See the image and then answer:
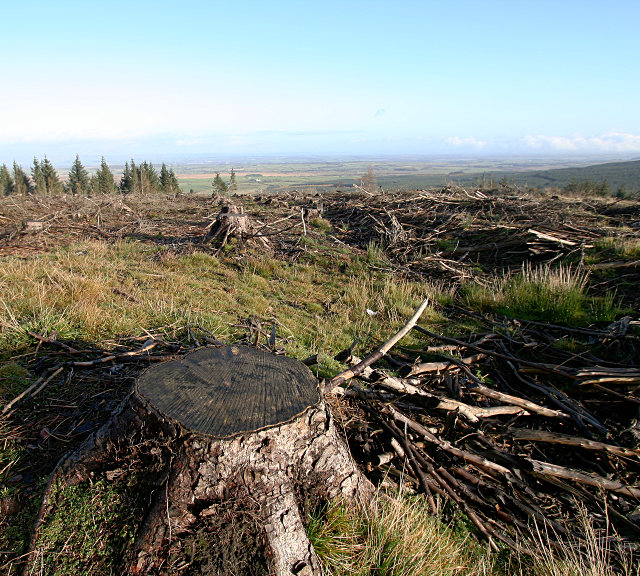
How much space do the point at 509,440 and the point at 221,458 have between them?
279 centimetres

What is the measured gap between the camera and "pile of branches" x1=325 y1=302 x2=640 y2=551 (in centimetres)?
268

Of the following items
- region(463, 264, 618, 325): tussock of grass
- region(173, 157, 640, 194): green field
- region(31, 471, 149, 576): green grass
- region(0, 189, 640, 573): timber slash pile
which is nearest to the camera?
region(31, 471, 149, 576): green grass

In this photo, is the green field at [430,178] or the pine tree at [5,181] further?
the green field at [430,178]

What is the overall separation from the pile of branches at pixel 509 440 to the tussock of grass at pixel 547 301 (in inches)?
62.5

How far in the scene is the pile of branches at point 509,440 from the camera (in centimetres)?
268

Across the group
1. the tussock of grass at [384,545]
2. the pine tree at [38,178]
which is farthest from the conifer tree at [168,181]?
the tussock of grass at [384,545]

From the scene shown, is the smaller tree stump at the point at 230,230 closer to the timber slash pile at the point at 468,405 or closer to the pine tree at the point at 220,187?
the timber slash pile at the point at 468,405

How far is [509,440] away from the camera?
3.30 meters

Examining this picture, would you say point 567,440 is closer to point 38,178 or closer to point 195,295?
point 195,295

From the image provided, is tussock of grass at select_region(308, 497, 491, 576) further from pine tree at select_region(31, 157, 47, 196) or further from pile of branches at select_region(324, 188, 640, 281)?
pine tree at select_region(31, 157, 47, 196)

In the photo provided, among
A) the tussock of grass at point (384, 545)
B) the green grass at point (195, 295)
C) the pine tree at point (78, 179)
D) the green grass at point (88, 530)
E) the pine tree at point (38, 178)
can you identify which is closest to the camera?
the green grass at point (88, 530)

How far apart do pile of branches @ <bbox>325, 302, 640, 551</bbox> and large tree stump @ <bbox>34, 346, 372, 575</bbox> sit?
586 mm

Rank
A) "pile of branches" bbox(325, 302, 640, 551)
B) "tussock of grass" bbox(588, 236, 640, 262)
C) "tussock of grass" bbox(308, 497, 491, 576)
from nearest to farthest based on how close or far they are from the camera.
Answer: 1. "tussock of grass" bbox(308, 497, 491, 576)
2. "pile of branches" bbox(325, 302, 640, 551)
3. "tussock of grass" bbox(588, 236, 640, 262)

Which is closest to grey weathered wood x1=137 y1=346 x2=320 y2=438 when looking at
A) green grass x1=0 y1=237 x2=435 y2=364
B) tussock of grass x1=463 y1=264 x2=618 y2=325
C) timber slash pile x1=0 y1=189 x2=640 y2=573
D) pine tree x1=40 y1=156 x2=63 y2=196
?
timber slash pile x1=0 y1=189 x2=640 y2=573
